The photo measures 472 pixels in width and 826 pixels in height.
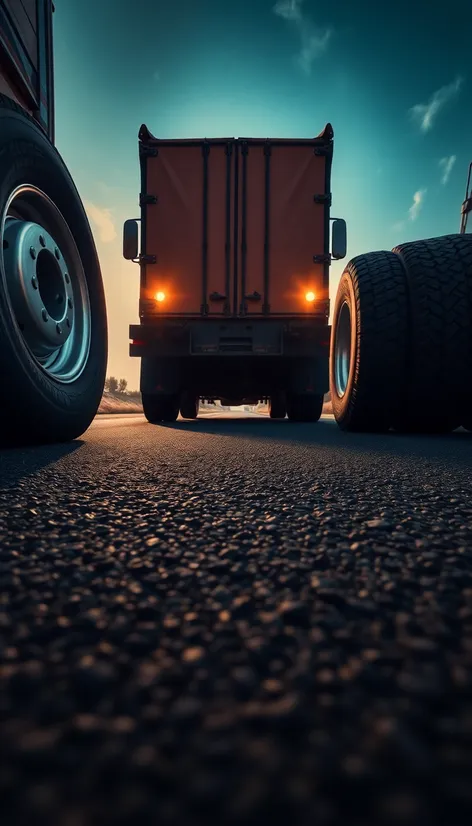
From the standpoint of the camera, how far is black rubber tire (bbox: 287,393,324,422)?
4.48 metres

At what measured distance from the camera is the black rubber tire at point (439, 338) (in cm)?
227

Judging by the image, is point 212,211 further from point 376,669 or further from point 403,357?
point 376,669

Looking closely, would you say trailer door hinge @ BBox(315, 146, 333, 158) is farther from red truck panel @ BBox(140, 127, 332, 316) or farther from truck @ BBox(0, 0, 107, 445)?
truck @ BBox(0, 0, 107, 445)

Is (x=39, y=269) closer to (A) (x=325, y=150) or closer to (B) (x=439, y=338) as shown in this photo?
(B) (x=439, y=338)

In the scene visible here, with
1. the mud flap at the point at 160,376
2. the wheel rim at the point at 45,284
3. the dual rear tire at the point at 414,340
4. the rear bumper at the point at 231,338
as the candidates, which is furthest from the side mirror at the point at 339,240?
the wheel rim at the point at 45,284

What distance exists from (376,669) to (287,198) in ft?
14.6

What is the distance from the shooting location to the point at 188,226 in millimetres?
4137

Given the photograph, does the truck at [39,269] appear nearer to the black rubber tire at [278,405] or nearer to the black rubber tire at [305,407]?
the black rubber tire at [305,407]

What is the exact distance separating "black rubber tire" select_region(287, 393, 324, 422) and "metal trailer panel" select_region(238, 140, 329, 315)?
0.94 m

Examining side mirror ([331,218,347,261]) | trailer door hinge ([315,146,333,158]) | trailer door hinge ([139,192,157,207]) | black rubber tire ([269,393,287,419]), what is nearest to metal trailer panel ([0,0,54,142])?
trailer door hinge ([139,192,157,207])

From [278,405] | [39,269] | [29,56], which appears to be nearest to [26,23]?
[29,56]

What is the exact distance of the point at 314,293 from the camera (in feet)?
13.4

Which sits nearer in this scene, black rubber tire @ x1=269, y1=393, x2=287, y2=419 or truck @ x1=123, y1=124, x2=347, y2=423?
truck @ x1=123, y1=124, x2=347, y2=423

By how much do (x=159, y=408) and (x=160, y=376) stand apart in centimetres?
38
